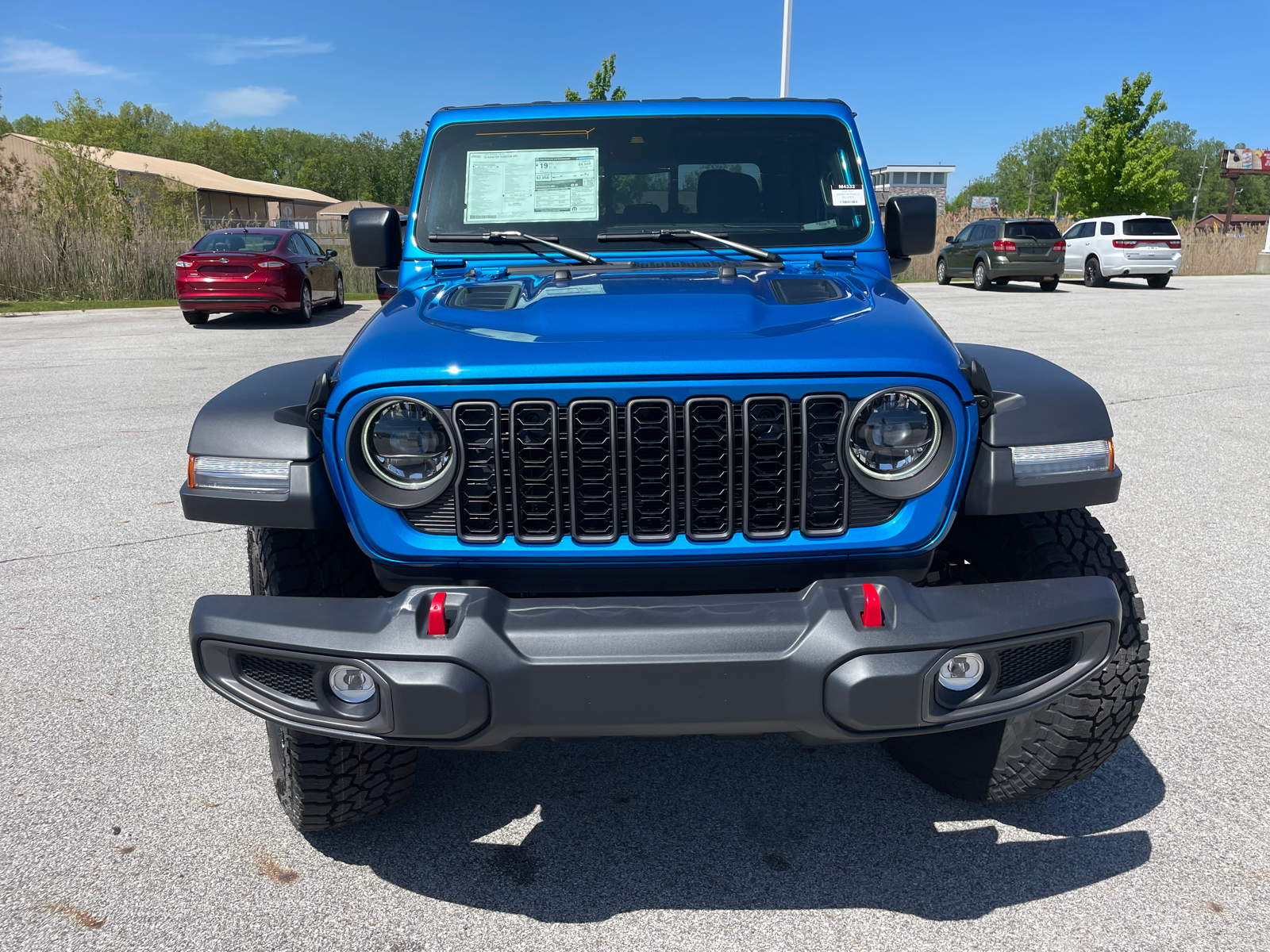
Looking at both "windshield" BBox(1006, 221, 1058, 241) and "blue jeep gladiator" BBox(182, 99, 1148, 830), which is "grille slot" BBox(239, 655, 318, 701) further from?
"windshield" BBox(1006, 221, 1058, 241)

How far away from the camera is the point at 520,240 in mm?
3090

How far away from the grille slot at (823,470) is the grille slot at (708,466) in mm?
161

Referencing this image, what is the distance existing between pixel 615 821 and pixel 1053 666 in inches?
48.1

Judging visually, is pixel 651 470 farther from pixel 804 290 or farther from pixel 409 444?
pixel 804 290

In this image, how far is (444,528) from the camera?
216 centimetres

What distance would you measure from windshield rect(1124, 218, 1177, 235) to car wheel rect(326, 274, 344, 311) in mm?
17698

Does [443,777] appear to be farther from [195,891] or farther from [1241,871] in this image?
[1241,871]

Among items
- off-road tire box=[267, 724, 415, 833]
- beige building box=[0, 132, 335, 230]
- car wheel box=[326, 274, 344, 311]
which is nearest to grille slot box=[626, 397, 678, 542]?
off-road tire box=[267, 724, 415, 833]

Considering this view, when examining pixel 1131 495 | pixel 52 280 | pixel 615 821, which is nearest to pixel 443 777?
pixel 615 821

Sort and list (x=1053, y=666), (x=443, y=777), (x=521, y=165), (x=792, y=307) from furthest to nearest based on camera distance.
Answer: (x=521, y=165)
(x=443, y=777)
(x=792, y=307)
(x=1053, y=666)

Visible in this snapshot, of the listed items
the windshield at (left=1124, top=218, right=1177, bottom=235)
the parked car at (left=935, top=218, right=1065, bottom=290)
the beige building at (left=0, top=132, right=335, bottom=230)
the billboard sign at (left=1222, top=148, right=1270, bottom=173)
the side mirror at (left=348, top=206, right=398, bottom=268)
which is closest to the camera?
the side mirror at (left=348, top=206, right=398, bottom=268)

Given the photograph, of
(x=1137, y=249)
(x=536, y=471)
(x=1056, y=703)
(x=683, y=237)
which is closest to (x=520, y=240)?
(x=683, y=237)

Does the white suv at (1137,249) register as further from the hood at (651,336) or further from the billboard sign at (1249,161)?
the billboard sign at (1249,161)

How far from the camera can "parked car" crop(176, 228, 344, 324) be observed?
570 inches
